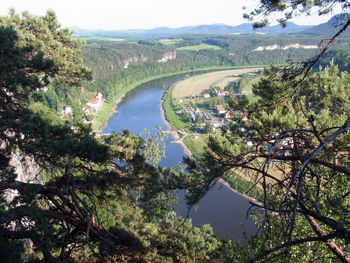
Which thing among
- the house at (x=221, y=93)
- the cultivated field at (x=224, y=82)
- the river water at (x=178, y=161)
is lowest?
the river water at (x=178, y=161)

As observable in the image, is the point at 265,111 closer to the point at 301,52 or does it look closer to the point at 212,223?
the point at 212,223

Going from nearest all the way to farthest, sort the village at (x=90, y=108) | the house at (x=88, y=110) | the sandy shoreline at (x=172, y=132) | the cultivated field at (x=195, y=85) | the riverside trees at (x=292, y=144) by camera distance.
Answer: the riverside trees at (x=292, y=144), the sandy shoreline at (x=172, y=132), the village at (x=90, y=108), the house at (x=88, y=110), the cultivated field at (x=195, y=85)

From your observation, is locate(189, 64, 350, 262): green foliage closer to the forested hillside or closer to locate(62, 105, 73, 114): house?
the forested hillside

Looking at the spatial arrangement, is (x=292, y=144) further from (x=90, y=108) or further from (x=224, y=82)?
(x=224, y=82)

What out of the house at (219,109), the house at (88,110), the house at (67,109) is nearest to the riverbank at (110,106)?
the house at (88,110)

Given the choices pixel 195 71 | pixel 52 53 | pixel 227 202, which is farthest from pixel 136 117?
pixel 195 71

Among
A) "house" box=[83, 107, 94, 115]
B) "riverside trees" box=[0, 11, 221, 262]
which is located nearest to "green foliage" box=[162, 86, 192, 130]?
"house" box=[83, 107, 94, 115]

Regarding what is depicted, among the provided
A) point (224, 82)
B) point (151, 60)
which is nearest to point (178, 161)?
point (224, 82)

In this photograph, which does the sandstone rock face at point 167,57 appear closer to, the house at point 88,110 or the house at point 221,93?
the house at point 221,93
